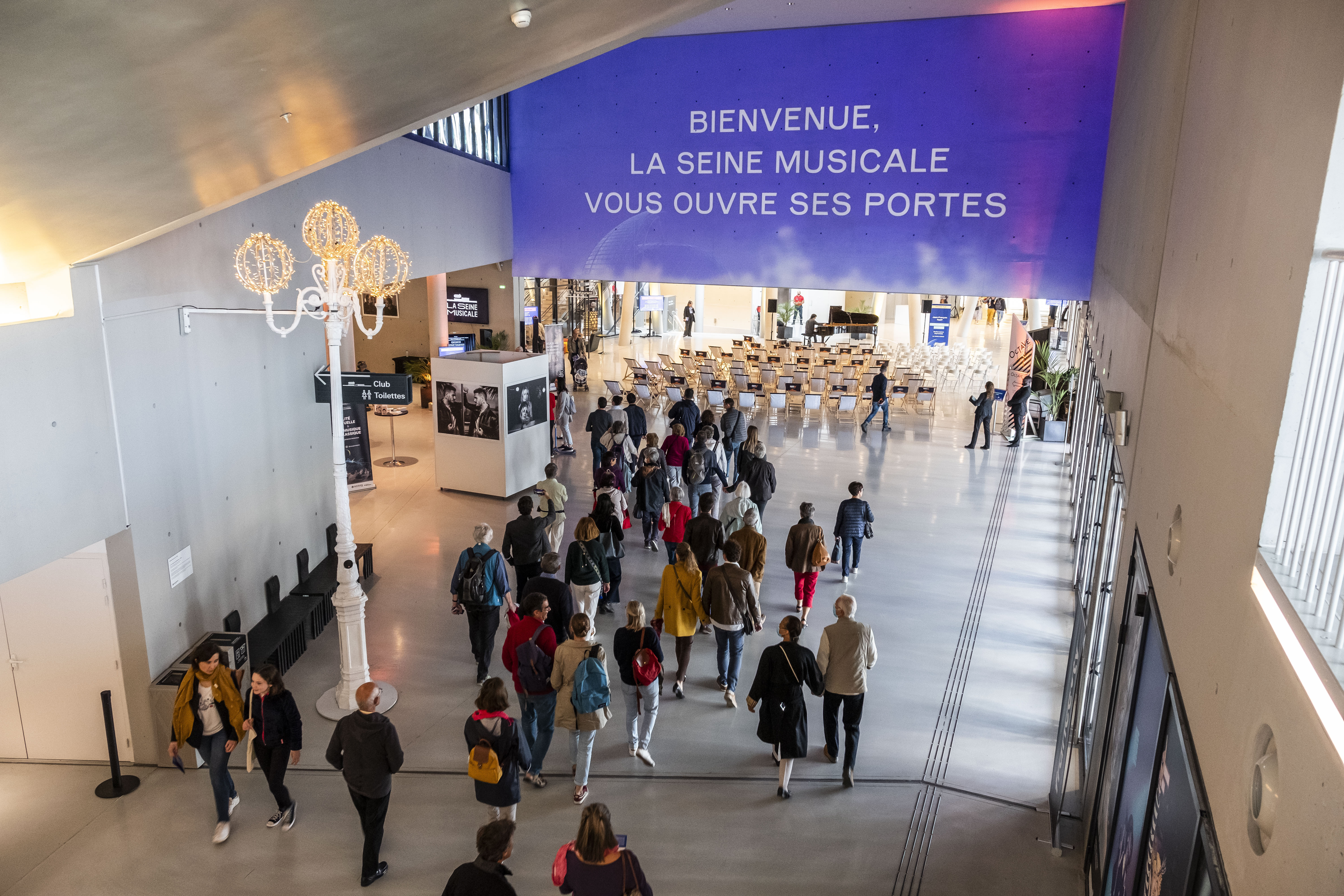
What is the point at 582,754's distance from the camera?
6.11 meters

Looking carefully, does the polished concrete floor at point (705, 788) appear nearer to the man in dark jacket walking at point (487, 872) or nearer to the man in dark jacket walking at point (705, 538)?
the man in dark jacket walking at point (705, 538)

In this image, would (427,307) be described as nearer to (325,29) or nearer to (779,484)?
(779,484)

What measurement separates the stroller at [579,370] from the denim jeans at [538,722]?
15615 mm

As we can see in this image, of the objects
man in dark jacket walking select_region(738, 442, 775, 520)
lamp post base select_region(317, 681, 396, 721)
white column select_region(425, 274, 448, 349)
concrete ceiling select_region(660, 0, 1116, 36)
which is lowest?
lamp post base select_region(317, 681, 396, 721)

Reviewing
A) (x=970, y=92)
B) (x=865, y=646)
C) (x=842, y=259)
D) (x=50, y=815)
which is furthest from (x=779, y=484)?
(x=50, y=815)

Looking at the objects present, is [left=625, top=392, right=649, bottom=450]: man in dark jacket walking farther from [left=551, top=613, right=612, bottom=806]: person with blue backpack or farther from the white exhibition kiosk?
[left=551, top=613, right=612, bottom=806]: person with blue backpack

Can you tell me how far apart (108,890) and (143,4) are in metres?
4.99

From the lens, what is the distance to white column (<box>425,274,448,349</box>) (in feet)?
52.7

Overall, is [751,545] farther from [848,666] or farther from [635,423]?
[635,423]

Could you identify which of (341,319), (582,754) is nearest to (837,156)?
(341,319)

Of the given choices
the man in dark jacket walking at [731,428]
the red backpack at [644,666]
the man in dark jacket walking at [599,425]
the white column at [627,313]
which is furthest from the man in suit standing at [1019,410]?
the white column at [627,313]

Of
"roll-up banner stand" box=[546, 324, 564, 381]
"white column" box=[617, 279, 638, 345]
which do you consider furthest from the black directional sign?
"white column" box=[617, 279, 638, 345]

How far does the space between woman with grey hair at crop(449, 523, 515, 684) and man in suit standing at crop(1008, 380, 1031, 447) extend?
11724 millimetres

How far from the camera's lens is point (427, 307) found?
21891 millimetres
